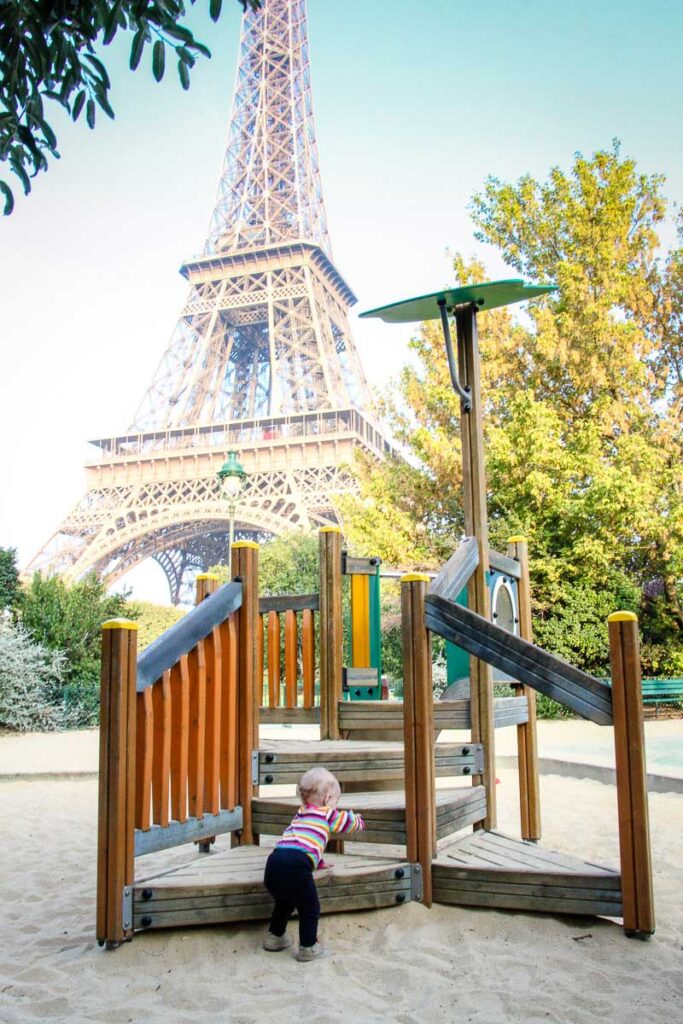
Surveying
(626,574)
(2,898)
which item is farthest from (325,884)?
(626,574)

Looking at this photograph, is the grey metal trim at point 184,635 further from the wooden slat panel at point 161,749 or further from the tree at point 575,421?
the tree at point 575,421

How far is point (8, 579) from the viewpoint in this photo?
1536cm

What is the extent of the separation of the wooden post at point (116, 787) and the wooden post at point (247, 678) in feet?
2.50

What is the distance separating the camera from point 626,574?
603 inches

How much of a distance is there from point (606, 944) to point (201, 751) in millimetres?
1719

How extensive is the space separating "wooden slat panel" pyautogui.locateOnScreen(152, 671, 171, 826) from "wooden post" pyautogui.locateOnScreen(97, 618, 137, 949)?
→ 0.61 feet

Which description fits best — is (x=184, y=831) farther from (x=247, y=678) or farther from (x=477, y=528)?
(x=477, y=528)

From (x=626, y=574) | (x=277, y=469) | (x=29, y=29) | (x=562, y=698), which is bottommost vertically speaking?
(x=562, y=698)

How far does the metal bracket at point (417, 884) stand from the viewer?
3.40 metres

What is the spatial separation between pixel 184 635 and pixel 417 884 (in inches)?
54.7

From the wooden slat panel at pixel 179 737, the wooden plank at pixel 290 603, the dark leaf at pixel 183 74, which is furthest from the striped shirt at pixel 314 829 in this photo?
the dark leaf at pixel 183 74

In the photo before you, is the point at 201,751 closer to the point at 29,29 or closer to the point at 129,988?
the point at 129,988

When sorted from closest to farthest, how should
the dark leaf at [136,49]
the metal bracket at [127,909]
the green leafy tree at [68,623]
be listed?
the dark leaf at [136,49] → the metal bracket at [127,909] → the green leafy tree at [68,623]

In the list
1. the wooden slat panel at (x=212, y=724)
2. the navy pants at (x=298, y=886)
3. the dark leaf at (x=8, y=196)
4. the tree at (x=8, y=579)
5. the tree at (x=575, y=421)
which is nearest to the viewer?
the navy pants at (x=298, y=886)
